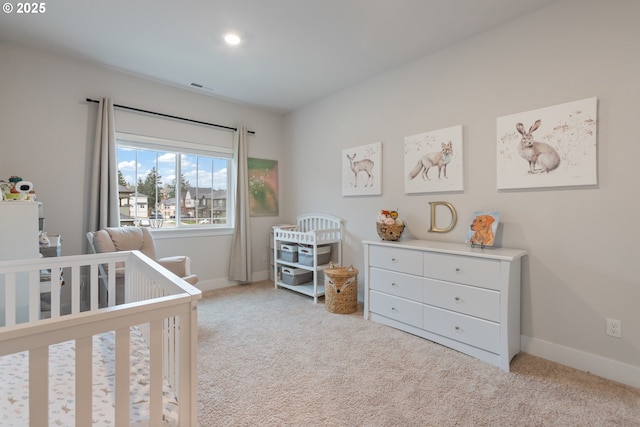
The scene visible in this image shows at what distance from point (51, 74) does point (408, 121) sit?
11.1 ft

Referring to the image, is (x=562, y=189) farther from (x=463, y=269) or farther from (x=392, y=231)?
(x=392, y=231)

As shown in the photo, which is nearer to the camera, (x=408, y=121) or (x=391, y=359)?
(x=391, y=359)

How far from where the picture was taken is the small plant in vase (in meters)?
2.77

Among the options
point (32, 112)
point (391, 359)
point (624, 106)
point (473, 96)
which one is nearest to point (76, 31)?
point (32, 112)

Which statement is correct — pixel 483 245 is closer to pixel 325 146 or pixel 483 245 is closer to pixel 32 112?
pixel 325 146

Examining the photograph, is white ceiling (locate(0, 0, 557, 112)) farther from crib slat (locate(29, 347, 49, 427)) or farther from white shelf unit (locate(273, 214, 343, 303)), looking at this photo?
crib slat (locate(29, 347, 49, 427))

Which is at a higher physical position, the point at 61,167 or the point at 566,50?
the point at 566,50

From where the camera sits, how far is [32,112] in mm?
2670

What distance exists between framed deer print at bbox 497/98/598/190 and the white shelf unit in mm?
1820

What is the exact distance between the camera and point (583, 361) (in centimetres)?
197

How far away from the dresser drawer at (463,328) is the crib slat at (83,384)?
214 cm

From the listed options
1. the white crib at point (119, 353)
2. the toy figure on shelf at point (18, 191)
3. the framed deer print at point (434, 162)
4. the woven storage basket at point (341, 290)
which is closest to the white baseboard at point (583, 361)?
the framed deer print at point (434, 162)

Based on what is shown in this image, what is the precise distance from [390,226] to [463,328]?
40.1 inches

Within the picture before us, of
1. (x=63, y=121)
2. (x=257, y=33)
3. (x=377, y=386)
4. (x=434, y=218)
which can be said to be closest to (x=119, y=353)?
(x=377, y=386)
